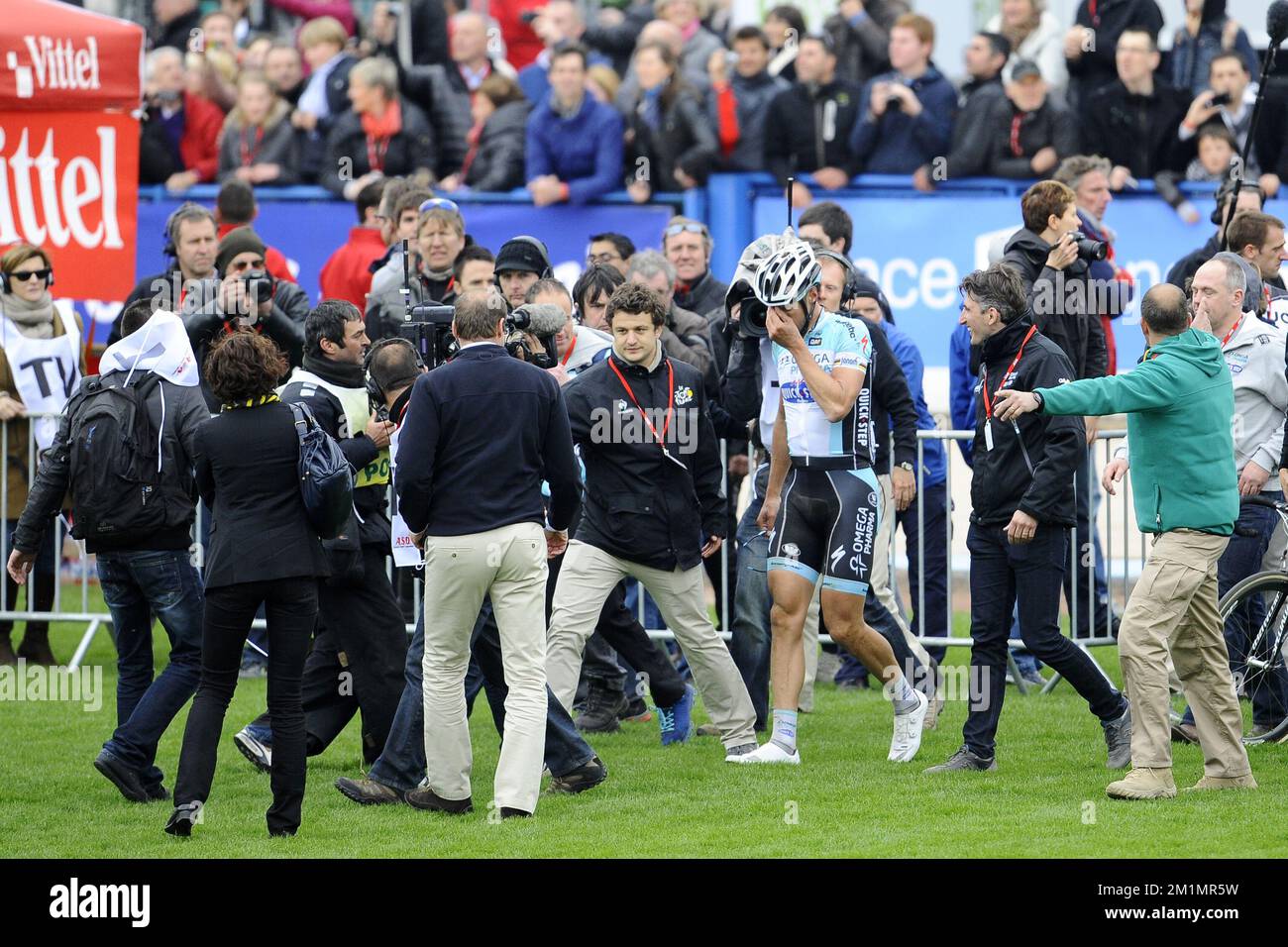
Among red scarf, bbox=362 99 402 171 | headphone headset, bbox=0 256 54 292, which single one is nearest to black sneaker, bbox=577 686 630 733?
headphone headset, bbox=0 256 54 292

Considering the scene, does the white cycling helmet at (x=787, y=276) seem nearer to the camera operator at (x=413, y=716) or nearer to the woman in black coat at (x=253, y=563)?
the camera operator at (x=413, y=716)

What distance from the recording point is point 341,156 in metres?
15.6

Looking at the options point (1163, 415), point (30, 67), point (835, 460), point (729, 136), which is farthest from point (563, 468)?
point (729, 136)

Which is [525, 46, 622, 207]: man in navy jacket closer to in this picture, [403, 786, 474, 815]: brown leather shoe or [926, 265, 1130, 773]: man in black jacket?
[926, 265, 1130, 773]: man in black jacket

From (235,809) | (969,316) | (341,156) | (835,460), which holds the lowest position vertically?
(235,809)

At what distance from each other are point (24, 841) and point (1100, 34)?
10.6 m

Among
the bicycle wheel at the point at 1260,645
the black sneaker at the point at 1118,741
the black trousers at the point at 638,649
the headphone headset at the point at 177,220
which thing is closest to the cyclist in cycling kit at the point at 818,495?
the black trousers at the point at 638,649

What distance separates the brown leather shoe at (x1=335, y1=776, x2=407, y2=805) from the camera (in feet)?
28.8

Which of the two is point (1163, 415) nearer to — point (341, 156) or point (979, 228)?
point (979, 228)

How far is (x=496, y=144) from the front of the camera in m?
15.6

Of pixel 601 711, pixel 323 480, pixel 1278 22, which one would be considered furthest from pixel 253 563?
pixel 1278 22

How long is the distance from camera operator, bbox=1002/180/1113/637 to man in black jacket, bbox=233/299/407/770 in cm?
355

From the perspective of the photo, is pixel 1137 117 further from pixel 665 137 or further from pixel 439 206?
pixel 439 206

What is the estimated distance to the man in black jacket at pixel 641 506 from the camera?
9.42 metres
